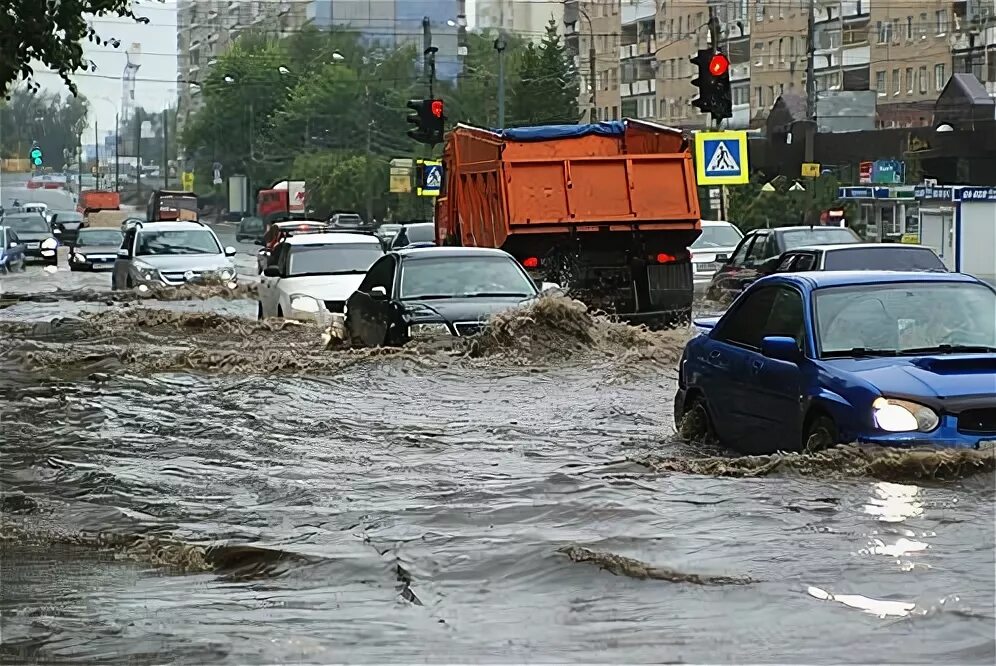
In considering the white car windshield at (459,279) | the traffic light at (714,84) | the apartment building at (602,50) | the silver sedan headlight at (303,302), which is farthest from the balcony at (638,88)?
the white car windshield at (459,279)

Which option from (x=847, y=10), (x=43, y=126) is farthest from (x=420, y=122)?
(x=43, y=126)

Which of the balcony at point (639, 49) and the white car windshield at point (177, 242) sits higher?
the balcony at point (639, 49)

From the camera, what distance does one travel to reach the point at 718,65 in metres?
28.3

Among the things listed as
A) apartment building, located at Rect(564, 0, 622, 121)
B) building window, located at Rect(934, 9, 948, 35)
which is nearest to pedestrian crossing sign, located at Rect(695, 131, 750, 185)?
building window, located at Rect(934, 9, 948, 35)

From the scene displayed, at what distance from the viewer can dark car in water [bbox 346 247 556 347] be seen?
17250 millimetres

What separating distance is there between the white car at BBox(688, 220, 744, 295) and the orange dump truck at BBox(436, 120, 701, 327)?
9.75m

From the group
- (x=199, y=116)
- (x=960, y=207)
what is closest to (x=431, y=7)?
(x=199, y=116)

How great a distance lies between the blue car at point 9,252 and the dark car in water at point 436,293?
27.7m

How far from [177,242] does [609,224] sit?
13.2 metres

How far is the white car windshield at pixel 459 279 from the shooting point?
707 inches

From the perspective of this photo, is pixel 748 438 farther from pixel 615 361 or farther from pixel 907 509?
pixel 615 361

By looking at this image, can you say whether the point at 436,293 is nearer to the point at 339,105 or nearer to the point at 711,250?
the point at 711,250

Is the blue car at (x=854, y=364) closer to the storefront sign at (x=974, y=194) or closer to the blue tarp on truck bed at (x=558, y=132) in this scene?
the blue tarp on truck bed at (x=558, y=132)

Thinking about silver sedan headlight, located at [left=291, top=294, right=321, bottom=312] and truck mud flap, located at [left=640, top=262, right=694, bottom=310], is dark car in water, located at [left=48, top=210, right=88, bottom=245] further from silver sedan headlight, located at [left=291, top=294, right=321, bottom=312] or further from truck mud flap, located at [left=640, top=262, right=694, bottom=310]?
truck mud flap, located at [left=640, top=262, right=694, bottom=310]
